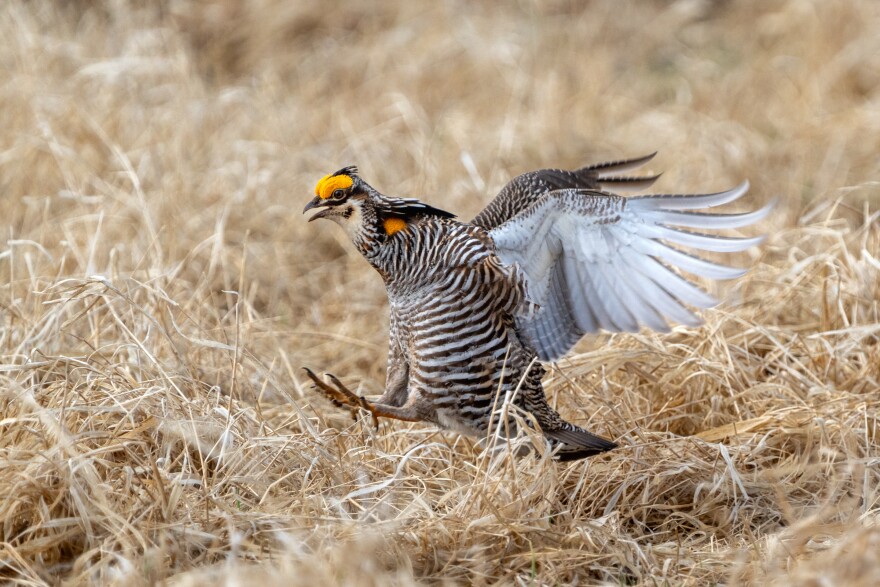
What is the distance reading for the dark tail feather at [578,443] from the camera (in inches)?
149

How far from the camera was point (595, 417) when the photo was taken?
13.3ft

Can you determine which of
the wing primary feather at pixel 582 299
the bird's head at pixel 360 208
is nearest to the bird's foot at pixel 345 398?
the bird's head at pixel 360 208

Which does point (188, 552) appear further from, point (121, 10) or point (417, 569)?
point (121, 10)

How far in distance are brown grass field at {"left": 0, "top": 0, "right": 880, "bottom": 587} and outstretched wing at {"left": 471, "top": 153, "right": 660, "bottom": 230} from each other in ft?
2.30

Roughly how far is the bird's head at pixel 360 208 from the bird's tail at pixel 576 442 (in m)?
0.89

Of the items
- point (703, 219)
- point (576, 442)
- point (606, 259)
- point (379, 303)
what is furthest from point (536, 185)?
point (379, 303)

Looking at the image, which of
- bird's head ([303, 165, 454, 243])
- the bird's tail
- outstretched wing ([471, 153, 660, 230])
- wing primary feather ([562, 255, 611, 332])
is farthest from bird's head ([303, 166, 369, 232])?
the bird's tail

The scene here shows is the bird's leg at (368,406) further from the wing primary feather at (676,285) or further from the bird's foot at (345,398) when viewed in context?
the wing primary feather at (676,285)

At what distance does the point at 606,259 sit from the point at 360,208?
87 centimetres

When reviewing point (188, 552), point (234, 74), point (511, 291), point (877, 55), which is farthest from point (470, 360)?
point (877, 55)

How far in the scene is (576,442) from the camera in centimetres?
379

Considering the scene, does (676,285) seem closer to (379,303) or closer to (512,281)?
(512,281)

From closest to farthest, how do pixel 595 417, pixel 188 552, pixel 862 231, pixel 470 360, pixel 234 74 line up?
1. pixel 188 552
2. pixel 470 360
3. pixel 595 417
4. pixel 862 231
5. pixel 234 74

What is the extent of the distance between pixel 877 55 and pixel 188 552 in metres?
7.23
